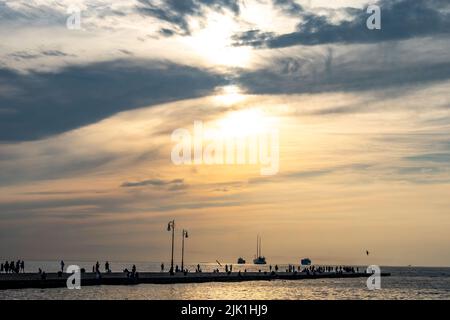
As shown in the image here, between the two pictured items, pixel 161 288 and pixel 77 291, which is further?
pixel 161 288

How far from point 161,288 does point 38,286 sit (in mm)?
21272

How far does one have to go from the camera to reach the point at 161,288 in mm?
92562

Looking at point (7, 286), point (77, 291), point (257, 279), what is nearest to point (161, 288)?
point (77, 291)
